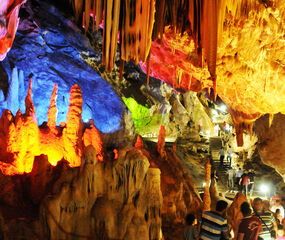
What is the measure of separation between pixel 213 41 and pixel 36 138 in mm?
7407

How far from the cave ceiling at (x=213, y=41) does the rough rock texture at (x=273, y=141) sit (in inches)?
69.7

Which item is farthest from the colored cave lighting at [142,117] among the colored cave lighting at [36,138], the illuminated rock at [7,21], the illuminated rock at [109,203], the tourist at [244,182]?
the illuminated rock at [7,21]

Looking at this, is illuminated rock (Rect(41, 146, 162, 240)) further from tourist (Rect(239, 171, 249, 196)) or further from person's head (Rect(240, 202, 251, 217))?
tourist (Rect(239, 171, 249, 196))

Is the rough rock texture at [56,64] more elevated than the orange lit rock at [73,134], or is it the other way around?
the rough rock texture at [56,64]

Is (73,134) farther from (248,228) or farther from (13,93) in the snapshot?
(248,228)

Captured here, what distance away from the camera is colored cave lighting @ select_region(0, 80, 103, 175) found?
8836 mm

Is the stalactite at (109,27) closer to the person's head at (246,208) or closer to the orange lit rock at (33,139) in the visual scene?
the person's head at (246,208)

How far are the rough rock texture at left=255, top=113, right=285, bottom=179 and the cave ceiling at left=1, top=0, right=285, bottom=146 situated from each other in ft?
5.81

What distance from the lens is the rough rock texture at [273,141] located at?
9.23 m

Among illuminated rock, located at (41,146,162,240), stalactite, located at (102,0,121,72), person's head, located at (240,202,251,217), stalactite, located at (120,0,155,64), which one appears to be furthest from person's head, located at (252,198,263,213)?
stalactite, located at (102,0,121,72)

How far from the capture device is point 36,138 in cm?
943

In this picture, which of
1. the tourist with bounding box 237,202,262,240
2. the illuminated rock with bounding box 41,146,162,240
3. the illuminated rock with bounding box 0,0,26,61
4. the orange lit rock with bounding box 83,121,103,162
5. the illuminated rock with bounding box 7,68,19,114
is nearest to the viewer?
the illuminated rock with bounding box 0,0,26,61

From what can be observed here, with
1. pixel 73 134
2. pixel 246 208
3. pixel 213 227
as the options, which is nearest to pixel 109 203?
pixel 213 227

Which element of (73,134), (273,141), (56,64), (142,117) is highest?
→ (56,64)
